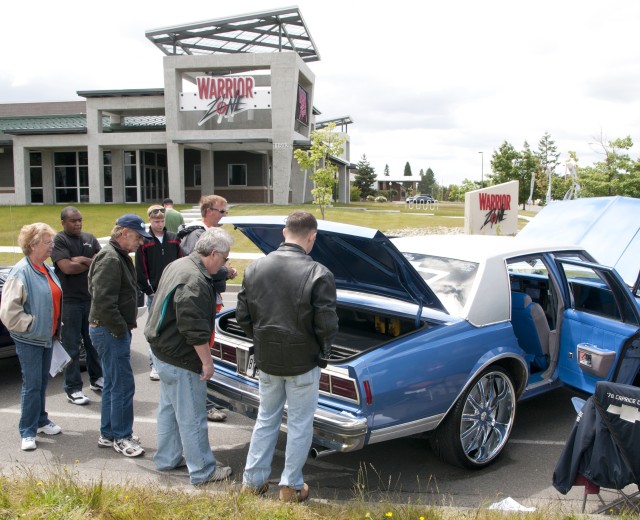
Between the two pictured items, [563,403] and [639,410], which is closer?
[639,410]

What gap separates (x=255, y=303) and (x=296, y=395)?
1.93 feet

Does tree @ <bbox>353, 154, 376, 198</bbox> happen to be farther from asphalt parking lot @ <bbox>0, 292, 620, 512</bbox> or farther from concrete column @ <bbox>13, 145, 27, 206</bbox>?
asphalt parking lot @ <bbox>0, 292, 620, 512</bbox>

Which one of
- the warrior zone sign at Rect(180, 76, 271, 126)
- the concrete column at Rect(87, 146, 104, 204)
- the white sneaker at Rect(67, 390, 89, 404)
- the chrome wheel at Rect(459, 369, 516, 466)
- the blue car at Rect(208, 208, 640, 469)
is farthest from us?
the concrete column at Rect(87, 146, 104, 204)

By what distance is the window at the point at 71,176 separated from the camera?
36.2 meters

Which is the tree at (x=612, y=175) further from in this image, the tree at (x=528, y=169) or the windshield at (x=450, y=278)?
the tree at (x=528, y=169)

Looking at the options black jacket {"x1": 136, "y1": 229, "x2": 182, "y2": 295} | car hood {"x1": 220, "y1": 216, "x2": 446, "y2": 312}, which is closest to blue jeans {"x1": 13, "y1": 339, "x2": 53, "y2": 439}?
black jacket {"x1": 136, "y1": 229, "x2": 182, "y2": 295}

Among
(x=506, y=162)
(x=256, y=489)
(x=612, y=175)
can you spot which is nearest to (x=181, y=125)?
(x=612, y=175)

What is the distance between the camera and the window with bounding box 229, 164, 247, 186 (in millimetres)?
39531

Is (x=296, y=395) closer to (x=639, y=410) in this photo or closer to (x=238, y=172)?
(x=639, y=410)

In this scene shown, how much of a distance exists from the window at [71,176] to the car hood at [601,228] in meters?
32.9

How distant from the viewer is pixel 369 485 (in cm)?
414

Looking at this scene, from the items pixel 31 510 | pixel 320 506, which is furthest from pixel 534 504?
pixel 31 510

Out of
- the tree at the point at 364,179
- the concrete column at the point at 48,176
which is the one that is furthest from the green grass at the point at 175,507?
the tree at the point at 364,179

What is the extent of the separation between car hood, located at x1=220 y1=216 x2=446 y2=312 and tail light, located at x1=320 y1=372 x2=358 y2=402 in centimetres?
89
